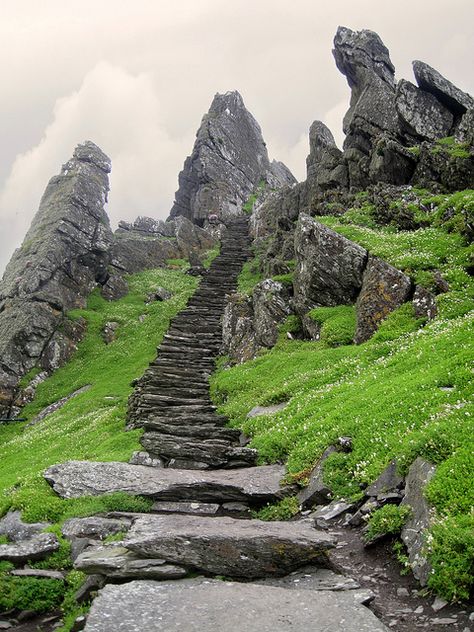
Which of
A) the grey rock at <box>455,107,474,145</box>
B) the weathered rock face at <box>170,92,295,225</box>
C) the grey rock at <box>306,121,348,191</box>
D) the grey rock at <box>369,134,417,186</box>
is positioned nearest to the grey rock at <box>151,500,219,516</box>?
the grey rock at <box>369,134,417,186</box>

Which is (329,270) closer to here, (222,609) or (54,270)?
(222,609)

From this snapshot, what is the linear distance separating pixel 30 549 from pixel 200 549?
471cm

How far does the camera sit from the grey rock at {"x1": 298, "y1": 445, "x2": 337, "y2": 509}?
14125 mm

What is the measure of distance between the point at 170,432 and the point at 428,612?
15.1 metres

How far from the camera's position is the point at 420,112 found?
170 ft

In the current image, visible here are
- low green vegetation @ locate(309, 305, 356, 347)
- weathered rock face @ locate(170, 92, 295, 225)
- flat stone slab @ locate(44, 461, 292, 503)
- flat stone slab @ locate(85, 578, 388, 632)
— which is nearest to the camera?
flat stone slab @ locate(85, 578, 388, 632)

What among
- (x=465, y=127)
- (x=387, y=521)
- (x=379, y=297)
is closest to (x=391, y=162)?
(x=465, y=127)

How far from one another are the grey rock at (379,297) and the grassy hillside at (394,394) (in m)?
0.75

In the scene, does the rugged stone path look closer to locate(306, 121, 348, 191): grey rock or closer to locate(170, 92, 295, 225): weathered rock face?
locate(306, 121, 348, 191): grey rock

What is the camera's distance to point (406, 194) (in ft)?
140

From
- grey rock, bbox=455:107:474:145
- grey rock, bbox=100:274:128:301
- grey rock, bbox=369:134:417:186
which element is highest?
grey rock, bbox=455:107:474:145

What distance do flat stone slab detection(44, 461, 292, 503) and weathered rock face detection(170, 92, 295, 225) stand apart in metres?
84.7

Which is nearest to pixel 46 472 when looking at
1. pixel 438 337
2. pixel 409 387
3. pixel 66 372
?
pixel 409 387

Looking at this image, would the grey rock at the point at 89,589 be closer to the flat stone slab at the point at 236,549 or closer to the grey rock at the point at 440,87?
the flat stone slab at the point at 236,549
